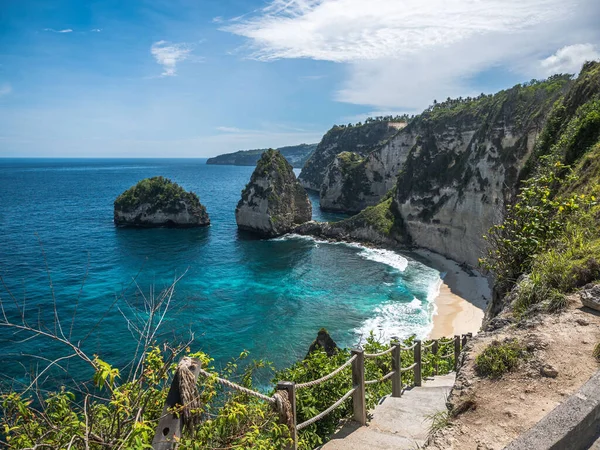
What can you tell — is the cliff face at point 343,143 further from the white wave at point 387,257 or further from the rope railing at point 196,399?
the rope railing at point 196,399

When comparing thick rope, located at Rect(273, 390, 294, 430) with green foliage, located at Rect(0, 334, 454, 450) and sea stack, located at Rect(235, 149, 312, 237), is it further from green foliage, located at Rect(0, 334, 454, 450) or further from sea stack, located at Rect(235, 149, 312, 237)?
sea stack, located at Rect(235, 149, 312, 237)

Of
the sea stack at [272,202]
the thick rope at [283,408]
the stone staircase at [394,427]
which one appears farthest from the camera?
the sea stack at [272,202]

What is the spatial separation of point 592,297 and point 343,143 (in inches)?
4823

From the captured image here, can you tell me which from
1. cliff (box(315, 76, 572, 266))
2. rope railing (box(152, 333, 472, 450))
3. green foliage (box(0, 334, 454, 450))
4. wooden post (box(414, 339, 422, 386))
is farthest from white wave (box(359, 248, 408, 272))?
green foliage (box(0, 334, 454, 450))

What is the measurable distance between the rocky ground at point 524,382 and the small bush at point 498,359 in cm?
8

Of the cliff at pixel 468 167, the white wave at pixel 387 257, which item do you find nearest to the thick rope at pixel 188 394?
the cliff at pixel 468 167

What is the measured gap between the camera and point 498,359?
18.2ft

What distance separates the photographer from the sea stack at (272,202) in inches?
2507

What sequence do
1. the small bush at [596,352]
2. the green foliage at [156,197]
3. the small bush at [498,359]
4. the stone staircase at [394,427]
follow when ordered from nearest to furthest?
the small bush at [596,352]
the small bush at [498,359]
the stone staircase at [394,427]
the green foliage at [156,197]

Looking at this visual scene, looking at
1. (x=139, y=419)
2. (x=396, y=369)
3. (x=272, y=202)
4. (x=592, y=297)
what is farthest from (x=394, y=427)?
(x=272, y=202)

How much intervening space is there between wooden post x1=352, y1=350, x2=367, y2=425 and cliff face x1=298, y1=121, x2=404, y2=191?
10495cm

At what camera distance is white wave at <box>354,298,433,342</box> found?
29.4 meters

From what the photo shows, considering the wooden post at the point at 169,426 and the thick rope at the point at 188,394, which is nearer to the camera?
the wooden post at the point at 169,426

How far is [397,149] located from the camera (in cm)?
7906
